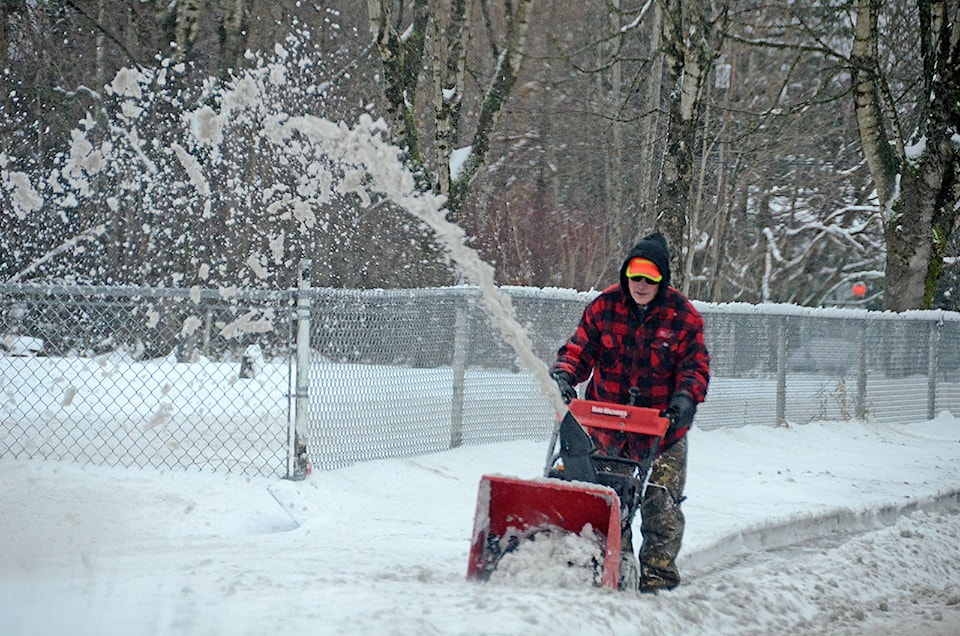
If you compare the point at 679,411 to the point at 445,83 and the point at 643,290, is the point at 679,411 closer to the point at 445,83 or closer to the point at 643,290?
the point at 643,290

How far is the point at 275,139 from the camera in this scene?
15711 mm

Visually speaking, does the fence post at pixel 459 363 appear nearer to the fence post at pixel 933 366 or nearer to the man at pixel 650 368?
the man at pixel 650 368

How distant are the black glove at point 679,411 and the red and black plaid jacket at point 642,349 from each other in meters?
0.16

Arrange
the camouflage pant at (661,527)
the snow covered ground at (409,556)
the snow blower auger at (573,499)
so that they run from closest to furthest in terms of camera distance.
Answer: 1. the snow covered ground at (409,556)
2. the snow blower auger at (573,499)
3. the camouflage pant at (661,527)

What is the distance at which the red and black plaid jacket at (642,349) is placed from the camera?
544 cm

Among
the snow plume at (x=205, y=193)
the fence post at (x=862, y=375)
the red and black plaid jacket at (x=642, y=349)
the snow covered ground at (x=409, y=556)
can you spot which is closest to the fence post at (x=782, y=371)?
the fence post at (x=862, y=375)

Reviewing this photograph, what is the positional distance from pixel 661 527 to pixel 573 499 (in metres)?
0.65

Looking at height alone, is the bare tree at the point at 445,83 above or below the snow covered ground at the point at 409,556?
above

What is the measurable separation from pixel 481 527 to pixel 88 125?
52.6 ft

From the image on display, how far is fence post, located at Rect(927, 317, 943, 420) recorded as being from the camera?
15391mm

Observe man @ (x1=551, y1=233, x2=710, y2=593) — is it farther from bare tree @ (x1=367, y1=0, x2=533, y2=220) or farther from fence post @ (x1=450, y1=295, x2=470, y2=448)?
bare tree @ (x1=367, y1=0, x2=533, y2=220)

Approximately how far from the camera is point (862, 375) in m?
14.4

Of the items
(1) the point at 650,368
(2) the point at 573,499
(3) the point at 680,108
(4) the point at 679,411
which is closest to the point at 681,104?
(3) the point at 680,108

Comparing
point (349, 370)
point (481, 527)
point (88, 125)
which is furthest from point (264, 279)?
point (481, 527)
